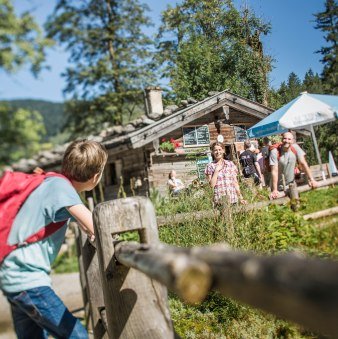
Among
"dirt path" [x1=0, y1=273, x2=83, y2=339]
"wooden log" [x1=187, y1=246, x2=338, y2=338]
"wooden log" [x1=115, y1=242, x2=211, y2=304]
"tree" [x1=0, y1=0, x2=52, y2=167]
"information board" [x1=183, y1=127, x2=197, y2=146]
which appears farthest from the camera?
"tree" [x1=0, y1=0, x2=52, y2=167]

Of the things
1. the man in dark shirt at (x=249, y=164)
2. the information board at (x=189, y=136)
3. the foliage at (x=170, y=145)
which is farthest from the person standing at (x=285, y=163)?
the foliage at (x=170, y=145)

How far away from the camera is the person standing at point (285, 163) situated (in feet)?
7.34

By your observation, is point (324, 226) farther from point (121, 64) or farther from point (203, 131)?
point (121, 64)

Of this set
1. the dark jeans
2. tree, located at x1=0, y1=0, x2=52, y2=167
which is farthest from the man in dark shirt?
tree, located at x1=0, y1=0, x2=52, y2=167

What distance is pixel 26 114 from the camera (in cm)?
2406

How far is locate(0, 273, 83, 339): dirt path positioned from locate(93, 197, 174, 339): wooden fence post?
489 centimetres

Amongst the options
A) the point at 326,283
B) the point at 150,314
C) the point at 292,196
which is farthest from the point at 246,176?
the point at 326,283

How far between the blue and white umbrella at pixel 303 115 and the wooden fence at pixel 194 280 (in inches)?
37.5

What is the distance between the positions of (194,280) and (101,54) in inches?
722

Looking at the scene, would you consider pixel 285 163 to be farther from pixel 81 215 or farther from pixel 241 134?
pixel 81 215

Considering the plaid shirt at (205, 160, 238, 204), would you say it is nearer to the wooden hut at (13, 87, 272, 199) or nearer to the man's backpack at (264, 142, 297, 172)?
the wooden hut at (13, 87, 272, 199)

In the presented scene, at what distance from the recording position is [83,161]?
7.10 feet

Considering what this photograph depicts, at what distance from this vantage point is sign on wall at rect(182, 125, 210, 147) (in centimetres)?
273

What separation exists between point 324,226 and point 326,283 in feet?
6.38
